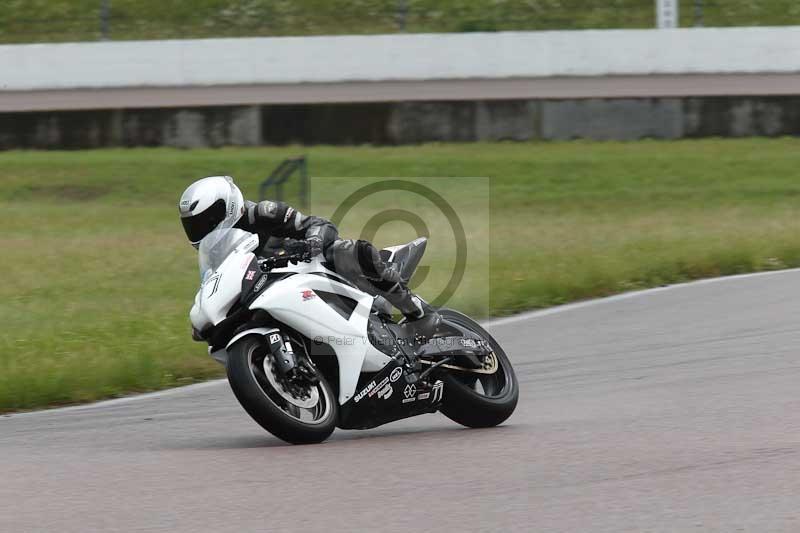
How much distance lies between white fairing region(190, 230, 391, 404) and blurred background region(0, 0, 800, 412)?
2.48m

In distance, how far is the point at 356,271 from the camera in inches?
245

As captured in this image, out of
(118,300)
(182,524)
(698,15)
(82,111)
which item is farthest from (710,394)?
(698,15)

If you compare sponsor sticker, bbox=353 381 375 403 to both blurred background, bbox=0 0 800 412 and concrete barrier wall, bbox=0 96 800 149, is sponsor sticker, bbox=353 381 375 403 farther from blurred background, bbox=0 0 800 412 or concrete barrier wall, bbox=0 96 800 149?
concrete barrier wall, bbox=0 96 800 149

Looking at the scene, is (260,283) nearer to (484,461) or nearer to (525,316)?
(484,461)

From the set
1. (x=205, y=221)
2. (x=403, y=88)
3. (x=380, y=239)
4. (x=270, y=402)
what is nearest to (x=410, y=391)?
(x=270, y=402)


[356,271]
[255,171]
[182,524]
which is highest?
[356,271]

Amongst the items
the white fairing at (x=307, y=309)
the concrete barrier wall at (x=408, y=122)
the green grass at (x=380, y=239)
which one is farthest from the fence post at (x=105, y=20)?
the white fairing at (x=307, y=309)

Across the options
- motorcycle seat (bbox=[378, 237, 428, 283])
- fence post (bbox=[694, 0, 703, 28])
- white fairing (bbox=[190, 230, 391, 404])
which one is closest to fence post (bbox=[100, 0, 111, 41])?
fence post (bbox=[694, 0, 703, 28])

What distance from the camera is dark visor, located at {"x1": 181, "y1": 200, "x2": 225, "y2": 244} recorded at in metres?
6.00

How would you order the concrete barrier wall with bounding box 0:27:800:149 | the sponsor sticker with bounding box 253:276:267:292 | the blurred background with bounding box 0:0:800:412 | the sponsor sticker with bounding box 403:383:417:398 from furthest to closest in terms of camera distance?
the concrete barrier wall with bounding box 0:27:800:149 < the blurred background with bounding box 0:0:800:412 < the sponsor sticker with bounding box 403:383:417:398 < the sponsor sticker with bounding box 253:276:267:292

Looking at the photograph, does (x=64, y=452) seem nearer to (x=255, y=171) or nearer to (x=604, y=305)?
(x=604, y=305)

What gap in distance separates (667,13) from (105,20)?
34.4 feet

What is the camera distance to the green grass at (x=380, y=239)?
9.17m

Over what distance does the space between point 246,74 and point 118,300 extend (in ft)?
42.9
